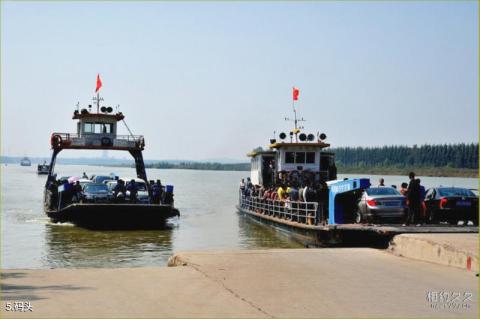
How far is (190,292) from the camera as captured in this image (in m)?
8.56

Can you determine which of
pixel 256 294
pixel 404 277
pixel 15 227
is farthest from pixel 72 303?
pixel 15 227

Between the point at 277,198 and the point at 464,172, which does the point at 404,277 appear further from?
the point at 464,172

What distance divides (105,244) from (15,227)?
29.0 feet

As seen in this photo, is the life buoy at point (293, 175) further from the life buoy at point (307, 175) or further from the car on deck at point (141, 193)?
the car on deck at point (141, 193)

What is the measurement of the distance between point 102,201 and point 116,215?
2.01m

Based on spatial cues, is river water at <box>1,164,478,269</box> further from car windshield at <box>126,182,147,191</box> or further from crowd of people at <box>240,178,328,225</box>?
car windshield at <box>126,182,147,191</box>

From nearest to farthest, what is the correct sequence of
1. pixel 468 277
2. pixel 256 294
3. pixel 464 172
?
pixel 256 294 < pixel 468 277 < pixel 464 172

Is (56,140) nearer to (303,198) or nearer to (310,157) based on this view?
(310,157)

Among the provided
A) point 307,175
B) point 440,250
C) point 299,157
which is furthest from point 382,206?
point 299,157

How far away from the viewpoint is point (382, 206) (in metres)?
17.9

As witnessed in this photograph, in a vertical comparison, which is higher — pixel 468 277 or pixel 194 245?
pixel 468 277

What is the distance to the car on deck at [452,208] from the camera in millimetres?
19281

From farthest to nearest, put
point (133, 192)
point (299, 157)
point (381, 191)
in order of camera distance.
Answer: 1. point (299, 157)
2. point (133, 192)
3. point (381, 191)

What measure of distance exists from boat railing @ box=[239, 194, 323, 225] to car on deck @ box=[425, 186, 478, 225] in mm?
3586
